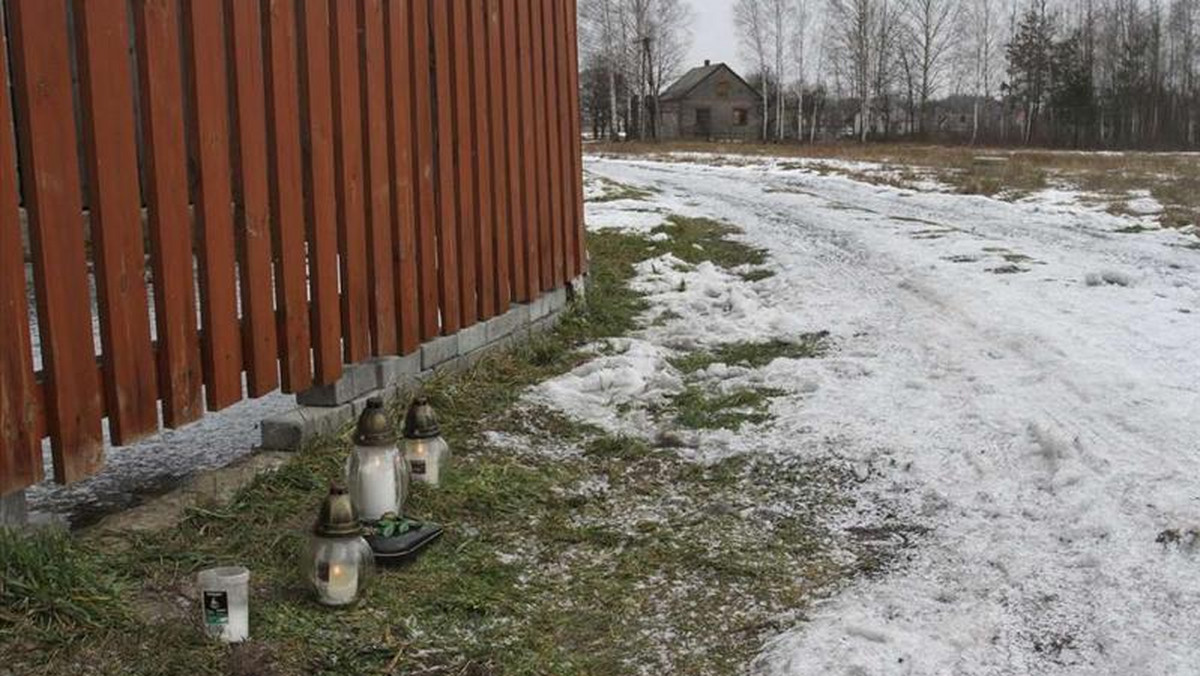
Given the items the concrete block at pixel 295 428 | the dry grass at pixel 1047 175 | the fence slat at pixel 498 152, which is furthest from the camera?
the dry grass at pixel 1047 175

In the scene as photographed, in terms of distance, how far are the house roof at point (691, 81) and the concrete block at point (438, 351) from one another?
7317 centimetres

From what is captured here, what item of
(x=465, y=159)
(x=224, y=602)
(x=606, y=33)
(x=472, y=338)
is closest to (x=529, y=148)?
(x=465, y=159)

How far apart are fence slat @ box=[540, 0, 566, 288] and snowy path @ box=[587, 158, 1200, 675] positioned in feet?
5.33

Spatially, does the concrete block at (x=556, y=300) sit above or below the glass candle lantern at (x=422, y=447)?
above

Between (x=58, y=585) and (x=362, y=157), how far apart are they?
7.42 feet

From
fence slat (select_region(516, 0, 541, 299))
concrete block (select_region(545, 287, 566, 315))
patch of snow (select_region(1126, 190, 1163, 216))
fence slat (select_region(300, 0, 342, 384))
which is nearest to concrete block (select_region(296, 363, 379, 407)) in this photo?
fence slat (select_region(300, 0, 342, 384))

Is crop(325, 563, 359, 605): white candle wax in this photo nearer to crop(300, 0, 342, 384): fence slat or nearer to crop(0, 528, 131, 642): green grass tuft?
crop(0, 528, 131, 642): green grass tuft

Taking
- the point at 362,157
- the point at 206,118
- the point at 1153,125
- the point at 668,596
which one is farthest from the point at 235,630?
the point at 1153,125

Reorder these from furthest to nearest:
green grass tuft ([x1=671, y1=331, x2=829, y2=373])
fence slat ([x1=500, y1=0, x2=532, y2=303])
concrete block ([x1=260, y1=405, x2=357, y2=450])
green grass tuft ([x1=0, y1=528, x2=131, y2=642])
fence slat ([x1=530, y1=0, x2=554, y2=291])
→ 1. fence slat ([x1=530, y1=0, x2=554, y2=291])
2. green grass tuft ([x1=671, y1=331, x2=829, y2=373])
3. fence slat ([x1=500, y1=0, x2=532, y2=303])
4. concrete block ([x1=260, y1=405, x2=357, y2=450])
5. green grass tuft ([x1=0, y1=528, x2=131, y2=642])

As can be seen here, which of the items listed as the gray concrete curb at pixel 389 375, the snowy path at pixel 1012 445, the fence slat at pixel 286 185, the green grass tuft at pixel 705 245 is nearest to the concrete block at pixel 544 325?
the gray concrete curb at pixel 389 375

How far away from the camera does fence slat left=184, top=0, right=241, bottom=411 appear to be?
3.71m

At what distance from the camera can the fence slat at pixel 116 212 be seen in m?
3.30

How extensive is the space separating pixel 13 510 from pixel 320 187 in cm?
170

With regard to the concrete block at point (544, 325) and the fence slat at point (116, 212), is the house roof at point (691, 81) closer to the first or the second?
the concrete block at point (544, 325)
